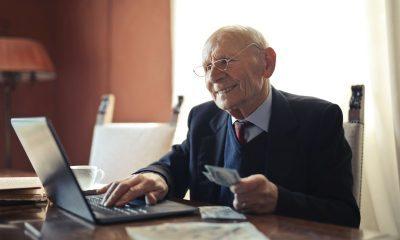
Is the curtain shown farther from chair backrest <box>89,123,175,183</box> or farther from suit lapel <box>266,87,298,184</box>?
chair backrest <box>89,123,175,183</box>

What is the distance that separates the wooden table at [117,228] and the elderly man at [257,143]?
0.18 m

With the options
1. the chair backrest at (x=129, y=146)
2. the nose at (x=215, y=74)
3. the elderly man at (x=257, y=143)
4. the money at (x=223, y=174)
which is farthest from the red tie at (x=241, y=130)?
the chair backrest at (x=129, y=146)

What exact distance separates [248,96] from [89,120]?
2203mm

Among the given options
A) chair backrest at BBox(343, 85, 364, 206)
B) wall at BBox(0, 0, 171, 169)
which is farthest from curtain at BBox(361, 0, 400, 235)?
wall at BBox(0, 0, 171, 169)

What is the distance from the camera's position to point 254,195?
106 centimetres

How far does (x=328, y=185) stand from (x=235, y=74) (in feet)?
1.33

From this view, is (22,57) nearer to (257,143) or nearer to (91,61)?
(91,61)

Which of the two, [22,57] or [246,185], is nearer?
[246,185]

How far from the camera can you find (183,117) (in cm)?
241

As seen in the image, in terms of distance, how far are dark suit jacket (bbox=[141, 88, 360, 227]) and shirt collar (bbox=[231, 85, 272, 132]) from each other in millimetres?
22

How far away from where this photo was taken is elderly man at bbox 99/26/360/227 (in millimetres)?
1245

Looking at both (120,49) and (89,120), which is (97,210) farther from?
(89,120)

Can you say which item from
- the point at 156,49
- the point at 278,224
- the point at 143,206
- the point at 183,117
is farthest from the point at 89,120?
the point at 278,224

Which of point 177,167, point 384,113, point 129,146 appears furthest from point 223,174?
point 129,146
